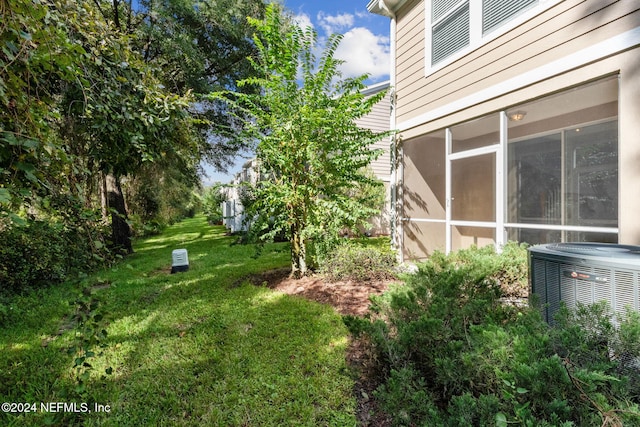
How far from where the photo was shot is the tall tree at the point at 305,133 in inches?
177

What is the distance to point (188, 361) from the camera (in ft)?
9.00

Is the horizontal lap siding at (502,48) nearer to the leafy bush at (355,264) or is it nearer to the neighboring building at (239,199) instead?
the leafy bush at (355,264)

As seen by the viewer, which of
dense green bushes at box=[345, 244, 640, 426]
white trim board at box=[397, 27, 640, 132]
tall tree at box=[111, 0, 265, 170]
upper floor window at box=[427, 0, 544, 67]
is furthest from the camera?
tall tree at box=[111, 0, 265, 170]

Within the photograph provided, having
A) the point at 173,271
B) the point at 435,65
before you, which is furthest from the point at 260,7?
the point at 173,271

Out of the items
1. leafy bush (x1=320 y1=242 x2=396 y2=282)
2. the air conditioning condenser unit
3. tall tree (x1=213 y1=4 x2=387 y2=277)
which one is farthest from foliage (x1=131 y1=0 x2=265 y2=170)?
the air conditioning condenser unit

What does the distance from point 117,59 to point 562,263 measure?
3654mm

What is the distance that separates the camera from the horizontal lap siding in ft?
10.6

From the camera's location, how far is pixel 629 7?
3.02 m

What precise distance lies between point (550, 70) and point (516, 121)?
→ 2.57 ft

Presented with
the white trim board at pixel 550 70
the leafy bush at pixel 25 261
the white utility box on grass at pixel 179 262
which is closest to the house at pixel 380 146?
the white trim board at pixel 550 70

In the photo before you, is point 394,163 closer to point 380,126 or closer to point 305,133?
point 305,133

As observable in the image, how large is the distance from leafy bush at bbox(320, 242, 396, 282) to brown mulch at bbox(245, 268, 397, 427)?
13 centimetres

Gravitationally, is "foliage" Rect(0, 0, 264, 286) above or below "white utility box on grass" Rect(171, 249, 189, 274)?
above

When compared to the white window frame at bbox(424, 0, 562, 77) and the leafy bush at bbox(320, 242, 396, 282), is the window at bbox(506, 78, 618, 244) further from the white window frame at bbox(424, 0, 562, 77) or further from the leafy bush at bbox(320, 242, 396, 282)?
the leafy bush at bbox(320, 242, 396, 282)
